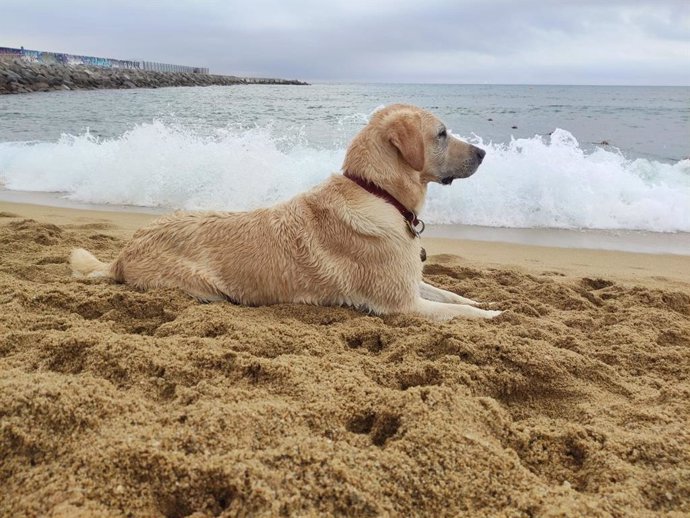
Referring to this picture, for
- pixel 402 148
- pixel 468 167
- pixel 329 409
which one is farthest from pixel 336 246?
pixel 329 409

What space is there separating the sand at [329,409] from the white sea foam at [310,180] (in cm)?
416

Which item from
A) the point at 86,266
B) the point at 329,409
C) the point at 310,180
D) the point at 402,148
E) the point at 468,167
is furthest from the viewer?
the point at 310,180

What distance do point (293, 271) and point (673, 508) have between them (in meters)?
2.53

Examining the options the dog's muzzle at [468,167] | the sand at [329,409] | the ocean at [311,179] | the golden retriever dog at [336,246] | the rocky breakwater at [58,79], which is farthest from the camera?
the rocky breakwater at [58,79]

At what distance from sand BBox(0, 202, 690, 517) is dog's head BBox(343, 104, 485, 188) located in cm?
109

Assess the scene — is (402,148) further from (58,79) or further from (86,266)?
(58,79)

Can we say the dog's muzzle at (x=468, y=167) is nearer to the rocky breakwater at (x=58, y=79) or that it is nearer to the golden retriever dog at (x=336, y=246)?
the golden retriever dog at (x=336, y=246)

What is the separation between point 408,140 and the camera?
3.62 m

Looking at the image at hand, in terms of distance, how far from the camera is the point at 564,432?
205 centimetres

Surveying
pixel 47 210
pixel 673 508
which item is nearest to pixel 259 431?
pixel 673 508

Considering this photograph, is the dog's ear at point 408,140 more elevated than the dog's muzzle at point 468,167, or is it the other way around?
the dog's ear at point 408,140

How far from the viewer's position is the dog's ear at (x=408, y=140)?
3615 mm

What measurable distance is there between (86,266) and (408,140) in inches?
109

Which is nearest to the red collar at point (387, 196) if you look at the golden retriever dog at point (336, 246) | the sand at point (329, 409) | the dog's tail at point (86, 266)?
the golden retriever dog at point (336, 246)
